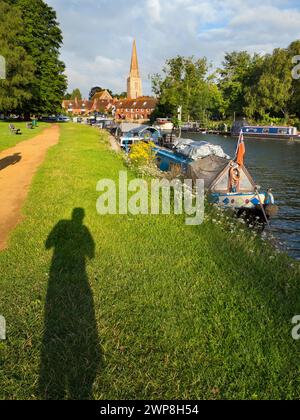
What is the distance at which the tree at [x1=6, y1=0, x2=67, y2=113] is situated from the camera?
49.0 metres

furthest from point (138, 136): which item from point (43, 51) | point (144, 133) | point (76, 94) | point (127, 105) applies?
point (76, 94)

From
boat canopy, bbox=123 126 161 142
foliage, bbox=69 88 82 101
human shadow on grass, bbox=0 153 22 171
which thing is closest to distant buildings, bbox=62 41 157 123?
foliage, bbox=69 88 82 101

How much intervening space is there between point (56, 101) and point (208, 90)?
56698mm

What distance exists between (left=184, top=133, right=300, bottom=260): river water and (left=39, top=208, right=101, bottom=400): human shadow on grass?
325 inches

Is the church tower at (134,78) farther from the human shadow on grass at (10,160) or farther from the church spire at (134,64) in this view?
the human shadow on grass at (10,160)

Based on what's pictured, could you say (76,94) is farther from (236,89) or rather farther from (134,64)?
(236,89)

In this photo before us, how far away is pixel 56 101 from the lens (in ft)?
179

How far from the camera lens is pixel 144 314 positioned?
4652 mm

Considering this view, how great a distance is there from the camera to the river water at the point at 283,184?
1392cm

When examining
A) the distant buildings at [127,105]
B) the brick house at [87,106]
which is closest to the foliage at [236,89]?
the distant buildings at [127,105]

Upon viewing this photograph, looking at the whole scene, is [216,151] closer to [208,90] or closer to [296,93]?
[296,93]

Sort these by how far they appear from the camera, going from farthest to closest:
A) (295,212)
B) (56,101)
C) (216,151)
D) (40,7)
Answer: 1. (56,101)
2. (40,7)
3. (216,151)
4. (295,212)

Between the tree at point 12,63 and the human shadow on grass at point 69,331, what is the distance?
1444 inches
